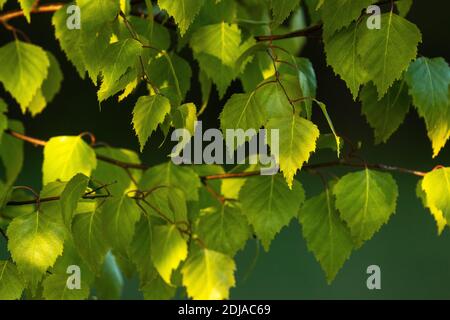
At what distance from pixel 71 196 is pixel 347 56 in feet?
0.80

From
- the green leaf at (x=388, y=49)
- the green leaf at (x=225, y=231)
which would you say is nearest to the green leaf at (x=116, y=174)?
the green leaf at (x=225, y=231)

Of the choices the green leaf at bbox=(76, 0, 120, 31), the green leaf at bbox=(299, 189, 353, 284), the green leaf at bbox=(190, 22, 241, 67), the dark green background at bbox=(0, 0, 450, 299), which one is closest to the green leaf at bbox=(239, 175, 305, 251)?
the green leaf at bbox=(299, 189, 353, 284)

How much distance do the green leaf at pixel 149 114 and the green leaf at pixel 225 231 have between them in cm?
21

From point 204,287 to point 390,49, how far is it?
0.29 meters

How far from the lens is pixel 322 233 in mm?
793

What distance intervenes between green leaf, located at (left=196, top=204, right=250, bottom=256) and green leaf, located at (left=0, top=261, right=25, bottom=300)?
19 centimetres

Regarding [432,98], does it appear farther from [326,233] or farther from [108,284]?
[108,284]

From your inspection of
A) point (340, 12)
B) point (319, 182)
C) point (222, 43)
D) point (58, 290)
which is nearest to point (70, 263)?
point (58, 290)

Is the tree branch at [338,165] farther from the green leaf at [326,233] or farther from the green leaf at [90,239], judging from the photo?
the green leaf at [90,239]

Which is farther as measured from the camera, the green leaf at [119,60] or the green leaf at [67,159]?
the green leaf at [67,159]

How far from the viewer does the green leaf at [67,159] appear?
87 centimetres

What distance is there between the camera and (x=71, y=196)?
69cm

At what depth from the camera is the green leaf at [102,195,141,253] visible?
711 mm

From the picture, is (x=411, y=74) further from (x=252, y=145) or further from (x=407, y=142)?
(x=407, y=142)
